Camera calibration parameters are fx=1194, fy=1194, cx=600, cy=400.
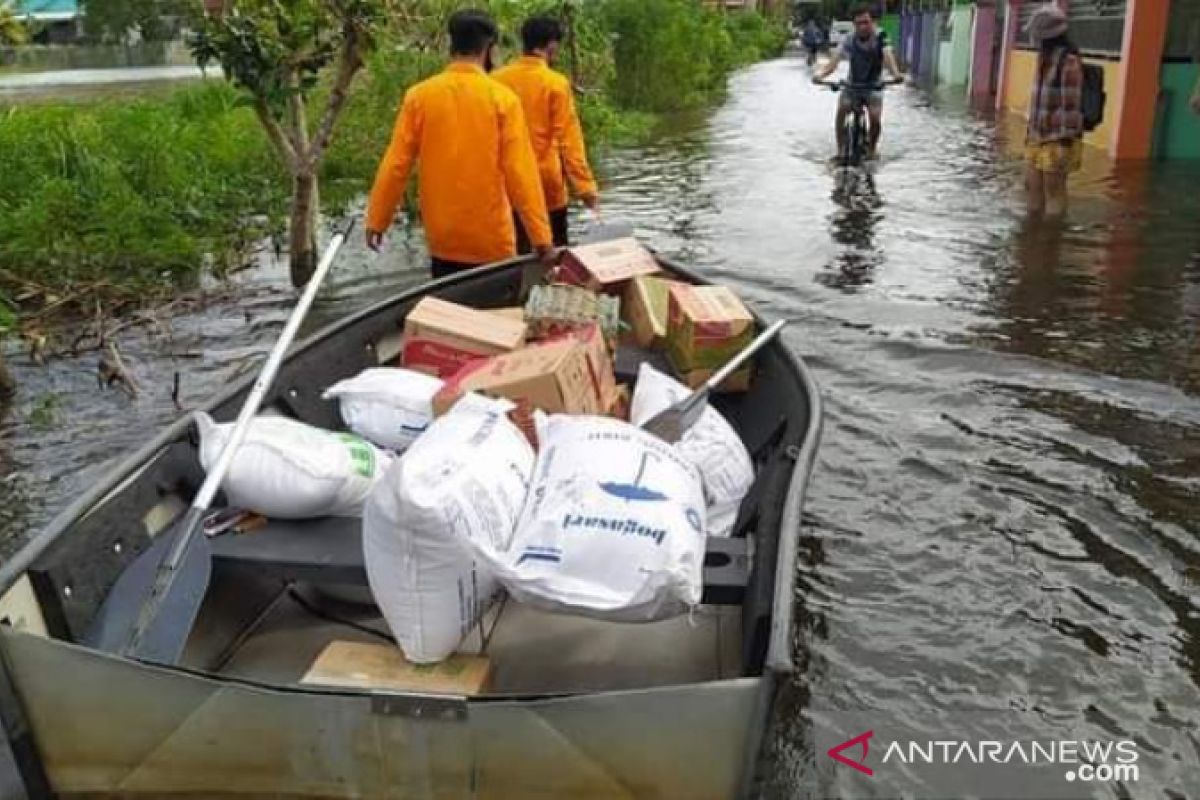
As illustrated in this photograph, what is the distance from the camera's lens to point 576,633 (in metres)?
3.17

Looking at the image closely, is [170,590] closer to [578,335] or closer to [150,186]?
[578,335]

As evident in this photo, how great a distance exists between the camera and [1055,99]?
8.87 m

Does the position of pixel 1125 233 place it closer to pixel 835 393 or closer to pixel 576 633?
pixel 835 393

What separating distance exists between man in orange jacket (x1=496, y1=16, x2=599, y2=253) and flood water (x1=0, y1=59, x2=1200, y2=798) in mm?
1770

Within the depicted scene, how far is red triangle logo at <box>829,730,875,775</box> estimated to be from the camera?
3.32 meters

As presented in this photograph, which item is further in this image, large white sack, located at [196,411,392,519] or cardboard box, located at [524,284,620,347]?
cardboard box, located at [524,284,620,347]

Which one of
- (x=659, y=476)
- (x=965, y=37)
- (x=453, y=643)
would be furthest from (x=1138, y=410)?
(x=965, y=37)

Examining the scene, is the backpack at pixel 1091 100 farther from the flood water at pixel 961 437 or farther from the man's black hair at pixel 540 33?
the man's black hair at pixel 540 33

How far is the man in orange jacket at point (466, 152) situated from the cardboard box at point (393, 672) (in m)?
3.06

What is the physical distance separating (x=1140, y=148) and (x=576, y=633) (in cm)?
1230

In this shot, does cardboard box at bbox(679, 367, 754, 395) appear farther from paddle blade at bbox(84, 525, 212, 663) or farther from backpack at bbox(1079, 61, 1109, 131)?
backpack at bbox(1079, 61, 1109, 131)

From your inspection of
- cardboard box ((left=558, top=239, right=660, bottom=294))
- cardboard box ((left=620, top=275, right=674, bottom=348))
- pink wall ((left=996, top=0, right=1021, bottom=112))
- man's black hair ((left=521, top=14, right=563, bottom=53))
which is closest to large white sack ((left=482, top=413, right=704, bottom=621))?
cardboard box ((left=620, top=275, right=674, bottom=348))

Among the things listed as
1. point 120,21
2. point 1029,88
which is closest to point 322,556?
point 1029,88

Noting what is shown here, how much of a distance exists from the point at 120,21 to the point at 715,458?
55732 millimetres
